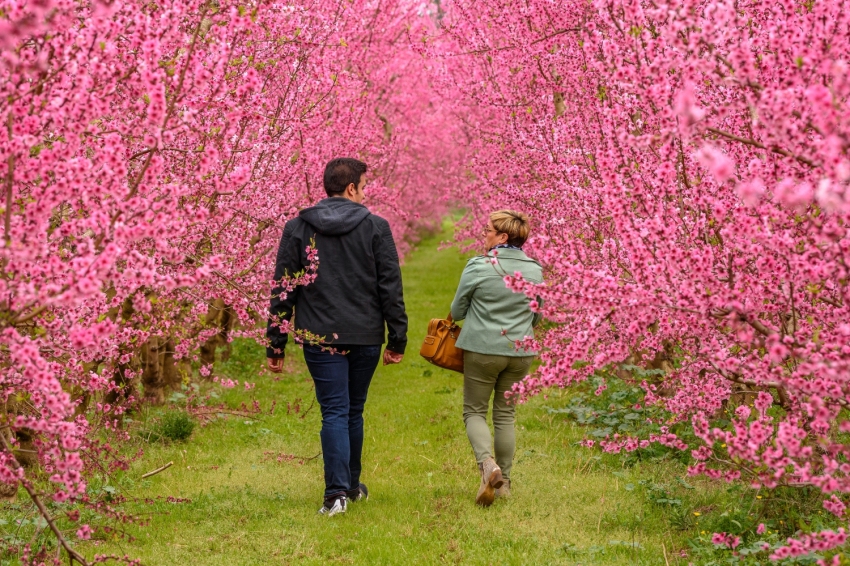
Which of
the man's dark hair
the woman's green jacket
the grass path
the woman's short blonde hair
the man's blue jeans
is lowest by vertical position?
the grass path

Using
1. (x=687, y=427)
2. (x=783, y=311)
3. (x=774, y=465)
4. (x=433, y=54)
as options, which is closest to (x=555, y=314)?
(x=783, y=311)

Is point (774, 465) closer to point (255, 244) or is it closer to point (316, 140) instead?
point (255, 244)

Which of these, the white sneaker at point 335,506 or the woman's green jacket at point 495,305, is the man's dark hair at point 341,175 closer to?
the woman's green jacket at point 495,305

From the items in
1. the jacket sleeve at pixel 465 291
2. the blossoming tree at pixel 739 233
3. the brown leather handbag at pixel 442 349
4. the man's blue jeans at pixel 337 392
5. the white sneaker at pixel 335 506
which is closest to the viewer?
the blossoming tree at pixel 739 233

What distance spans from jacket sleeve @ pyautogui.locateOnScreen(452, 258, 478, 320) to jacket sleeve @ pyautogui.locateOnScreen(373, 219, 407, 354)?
1.37ft

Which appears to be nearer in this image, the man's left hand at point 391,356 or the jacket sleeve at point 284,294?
the jacket sleeve at point 284,294

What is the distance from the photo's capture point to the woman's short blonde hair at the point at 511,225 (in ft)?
18.9

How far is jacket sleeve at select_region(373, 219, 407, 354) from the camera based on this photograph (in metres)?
5.53

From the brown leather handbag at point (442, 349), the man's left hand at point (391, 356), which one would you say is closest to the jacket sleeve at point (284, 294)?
the man's left hand at point (391, 356)

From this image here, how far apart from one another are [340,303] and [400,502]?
4.90 ft

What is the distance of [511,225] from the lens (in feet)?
18.9

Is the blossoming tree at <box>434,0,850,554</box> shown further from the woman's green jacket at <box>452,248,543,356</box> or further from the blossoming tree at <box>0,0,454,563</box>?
the blossoming tree at <box>0,0,454,563</box>

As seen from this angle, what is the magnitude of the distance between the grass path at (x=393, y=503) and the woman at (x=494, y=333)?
444 mm

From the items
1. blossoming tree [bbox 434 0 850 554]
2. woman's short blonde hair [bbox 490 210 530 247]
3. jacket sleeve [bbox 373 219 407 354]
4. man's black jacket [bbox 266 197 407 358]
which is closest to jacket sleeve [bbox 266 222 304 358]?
man's black jacket [bbox 266 197 407 358]
